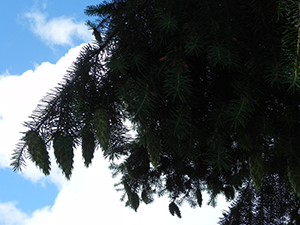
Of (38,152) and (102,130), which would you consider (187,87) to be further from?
(38,152)

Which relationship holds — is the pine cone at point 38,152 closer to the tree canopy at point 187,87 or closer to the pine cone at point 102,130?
the tree canopy at point 187,87

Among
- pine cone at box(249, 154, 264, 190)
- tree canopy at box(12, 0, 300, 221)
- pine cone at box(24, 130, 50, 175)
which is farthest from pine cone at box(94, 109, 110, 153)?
pine cone at box(249, 154, 264, 190)

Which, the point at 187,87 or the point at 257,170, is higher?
the point at 187,87

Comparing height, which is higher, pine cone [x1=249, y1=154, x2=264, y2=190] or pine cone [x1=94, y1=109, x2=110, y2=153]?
pine cone [x1=94, y1=109, x2=110, y2=153]

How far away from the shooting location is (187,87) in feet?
2.13

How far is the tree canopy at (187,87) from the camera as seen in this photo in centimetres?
65

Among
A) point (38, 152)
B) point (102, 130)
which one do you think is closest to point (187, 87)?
point (102, 130)

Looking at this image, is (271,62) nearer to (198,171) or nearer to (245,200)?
(198,171)

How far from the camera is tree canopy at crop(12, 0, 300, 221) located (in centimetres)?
65

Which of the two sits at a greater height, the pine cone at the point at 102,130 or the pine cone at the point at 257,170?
the pine cone at the point at 102,130

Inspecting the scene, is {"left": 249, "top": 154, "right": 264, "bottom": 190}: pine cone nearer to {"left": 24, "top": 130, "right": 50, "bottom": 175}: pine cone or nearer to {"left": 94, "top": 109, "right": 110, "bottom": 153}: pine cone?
{"left": 94, "top": 109, "right": 110, "bottom": 153}: pine cone

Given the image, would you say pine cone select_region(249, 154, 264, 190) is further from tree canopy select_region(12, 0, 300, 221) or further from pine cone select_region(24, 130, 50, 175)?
pine cone select_region(24, 130, 50, 175)

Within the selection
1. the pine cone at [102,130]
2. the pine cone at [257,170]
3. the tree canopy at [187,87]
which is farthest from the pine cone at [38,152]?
the pine cone at [257,170]

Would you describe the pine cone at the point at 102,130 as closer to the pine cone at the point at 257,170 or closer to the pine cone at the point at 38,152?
the pine cone at the point at 38,152
